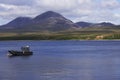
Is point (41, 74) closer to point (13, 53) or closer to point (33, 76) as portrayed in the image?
point (33, 76)

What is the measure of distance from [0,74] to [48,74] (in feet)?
25.6

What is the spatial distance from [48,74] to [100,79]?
10.5m

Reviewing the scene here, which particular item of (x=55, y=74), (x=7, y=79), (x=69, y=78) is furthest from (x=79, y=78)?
A: (x=7, y=79)

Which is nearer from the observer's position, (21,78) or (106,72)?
(21,78)

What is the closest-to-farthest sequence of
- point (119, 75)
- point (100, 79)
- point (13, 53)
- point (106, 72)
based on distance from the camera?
point (100, 79) → point (119, 75) → point (106, 72) → point (13, 53)

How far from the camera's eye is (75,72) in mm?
70625

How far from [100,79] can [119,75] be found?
17.0 feet

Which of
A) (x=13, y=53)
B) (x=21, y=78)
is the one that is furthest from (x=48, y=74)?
(x=13, y=53)

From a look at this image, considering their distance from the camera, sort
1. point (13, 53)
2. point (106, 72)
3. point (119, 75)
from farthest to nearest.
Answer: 1. point (13, 53)
2. point (106, 72)
3. point (119, 75)

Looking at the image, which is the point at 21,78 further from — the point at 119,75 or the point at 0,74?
the point at 119,75

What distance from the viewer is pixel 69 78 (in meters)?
62.3

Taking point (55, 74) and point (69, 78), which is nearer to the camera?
point (69, 78)

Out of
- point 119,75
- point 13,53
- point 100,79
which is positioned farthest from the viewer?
point 13,53

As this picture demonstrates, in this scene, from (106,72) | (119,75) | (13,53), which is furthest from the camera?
(13,53)
